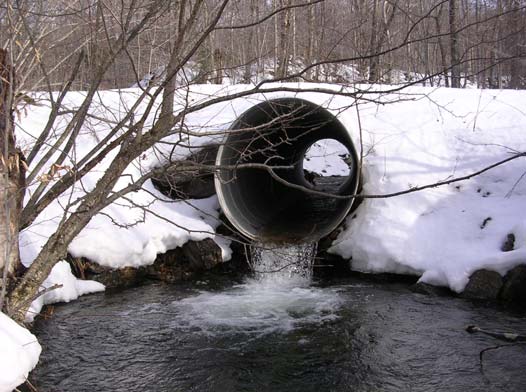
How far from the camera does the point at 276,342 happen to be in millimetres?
5102

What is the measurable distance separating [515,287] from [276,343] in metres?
Answer: 3.10

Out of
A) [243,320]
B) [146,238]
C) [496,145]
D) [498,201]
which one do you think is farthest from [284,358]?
[496,145]

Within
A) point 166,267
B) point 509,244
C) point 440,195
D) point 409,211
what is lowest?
point 166,267

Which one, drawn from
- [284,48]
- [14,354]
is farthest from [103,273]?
[284,48]

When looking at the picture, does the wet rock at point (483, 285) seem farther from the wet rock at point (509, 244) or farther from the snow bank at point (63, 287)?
the snow bank at point (63, 287)

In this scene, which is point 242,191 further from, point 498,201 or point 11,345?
point 11,345

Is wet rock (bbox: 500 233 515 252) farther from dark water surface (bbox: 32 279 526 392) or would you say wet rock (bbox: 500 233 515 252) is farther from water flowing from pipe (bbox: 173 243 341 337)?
water flowing from pipe (bbox: 173 243 341 337)

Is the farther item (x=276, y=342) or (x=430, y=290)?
(x=430, y=290)

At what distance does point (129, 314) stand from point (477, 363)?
3805 mm

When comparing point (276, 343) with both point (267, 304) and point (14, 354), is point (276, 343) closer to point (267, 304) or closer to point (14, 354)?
point (267, 304)

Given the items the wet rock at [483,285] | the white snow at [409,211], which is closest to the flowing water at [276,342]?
the wet rock at [483,285]

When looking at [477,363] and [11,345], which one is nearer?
[11,345]

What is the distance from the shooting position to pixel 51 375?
172 inches

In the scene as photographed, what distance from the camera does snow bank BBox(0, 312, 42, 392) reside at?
3693 mm
